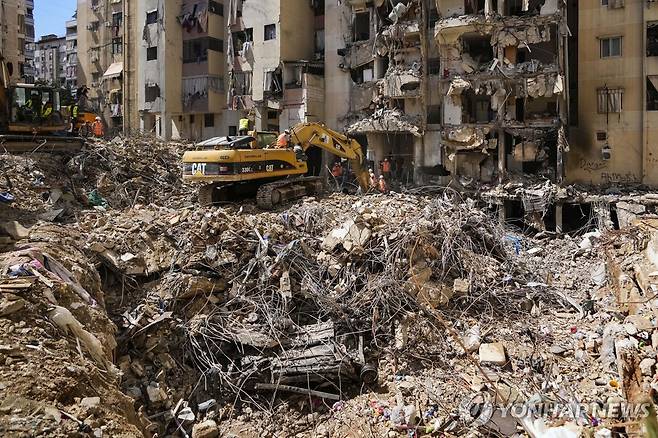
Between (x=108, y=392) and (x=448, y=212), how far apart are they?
29.7ft

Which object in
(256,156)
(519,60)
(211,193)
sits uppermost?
(519,60)

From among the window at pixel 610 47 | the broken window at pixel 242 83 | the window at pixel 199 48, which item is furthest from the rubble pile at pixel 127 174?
the window at pixel 610 47

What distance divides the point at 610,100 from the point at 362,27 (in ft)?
40.0

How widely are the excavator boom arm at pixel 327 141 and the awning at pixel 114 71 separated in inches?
996

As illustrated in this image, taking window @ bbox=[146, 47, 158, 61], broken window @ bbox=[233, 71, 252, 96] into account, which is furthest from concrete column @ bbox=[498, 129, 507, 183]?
window @ bbox=[146, 47, 158, 61]

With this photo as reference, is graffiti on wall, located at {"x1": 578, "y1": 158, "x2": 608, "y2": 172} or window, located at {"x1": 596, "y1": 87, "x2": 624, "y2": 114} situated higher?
window, located at {"x1": 596, "y1": 87, "x2": 624, "y2": 114}

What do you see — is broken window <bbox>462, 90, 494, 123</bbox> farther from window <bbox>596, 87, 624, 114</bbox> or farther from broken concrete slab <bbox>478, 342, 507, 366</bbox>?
broken concrete slab <bbox>478, 342, 507, 366</bbox>

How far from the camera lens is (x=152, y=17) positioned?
3222cm

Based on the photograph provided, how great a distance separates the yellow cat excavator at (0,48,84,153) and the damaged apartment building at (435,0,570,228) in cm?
1547

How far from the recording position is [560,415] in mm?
7359

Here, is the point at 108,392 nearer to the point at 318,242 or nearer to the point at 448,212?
the point at 318,242

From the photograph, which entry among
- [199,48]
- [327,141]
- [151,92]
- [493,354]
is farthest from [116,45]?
[493,354]

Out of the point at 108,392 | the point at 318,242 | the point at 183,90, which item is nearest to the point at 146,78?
the point at 183,90

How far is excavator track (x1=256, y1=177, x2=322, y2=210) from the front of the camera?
48.1 feet
